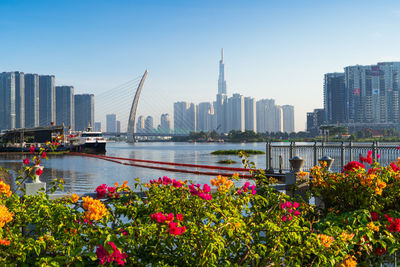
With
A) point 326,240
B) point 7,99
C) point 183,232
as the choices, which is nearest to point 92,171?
point 183,232

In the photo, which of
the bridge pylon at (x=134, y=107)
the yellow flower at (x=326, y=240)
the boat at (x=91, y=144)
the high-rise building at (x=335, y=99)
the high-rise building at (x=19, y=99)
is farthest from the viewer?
the high-rise building at (x=19, y=99)

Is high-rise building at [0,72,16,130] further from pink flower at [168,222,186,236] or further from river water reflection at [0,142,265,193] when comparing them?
pink flower at [168,222,186,236]

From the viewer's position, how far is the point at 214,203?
3264mm

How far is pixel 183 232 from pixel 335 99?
177003 mm

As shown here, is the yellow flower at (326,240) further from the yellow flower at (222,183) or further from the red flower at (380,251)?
the yellow flower at (222,183)

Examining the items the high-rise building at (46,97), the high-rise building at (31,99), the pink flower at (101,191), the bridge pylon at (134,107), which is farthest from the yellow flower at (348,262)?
the high-rise building at (46,97)

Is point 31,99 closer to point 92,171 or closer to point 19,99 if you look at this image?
point 19,99

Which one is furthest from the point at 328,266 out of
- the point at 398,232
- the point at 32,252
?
the point at 32,252

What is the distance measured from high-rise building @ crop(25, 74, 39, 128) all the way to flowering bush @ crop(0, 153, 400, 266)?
180 meters

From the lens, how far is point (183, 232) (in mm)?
2674

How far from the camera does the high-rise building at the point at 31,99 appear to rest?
6625 inches

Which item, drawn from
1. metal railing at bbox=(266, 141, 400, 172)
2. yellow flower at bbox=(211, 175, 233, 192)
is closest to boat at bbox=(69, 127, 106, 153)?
metal railing at bbox=(266, 141, 400, 172)

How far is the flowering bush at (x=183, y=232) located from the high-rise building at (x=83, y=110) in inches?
5951

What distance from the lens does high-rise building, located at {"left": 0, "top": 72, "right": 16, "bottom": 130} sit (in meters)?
→ 160
